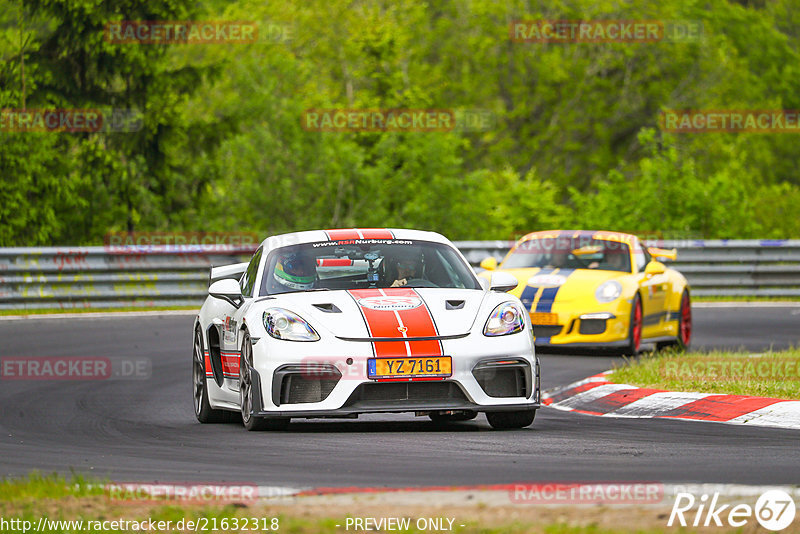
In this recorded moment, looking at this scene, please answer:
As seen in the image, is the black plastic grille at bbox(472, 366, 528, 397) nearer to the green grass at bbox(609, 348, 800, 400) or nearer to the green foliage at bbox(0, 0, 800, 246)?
the green grass at bbox(609, 348, 800, 400)

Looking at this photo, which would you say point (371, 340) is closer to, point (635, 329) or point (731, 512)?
point (731, 512)

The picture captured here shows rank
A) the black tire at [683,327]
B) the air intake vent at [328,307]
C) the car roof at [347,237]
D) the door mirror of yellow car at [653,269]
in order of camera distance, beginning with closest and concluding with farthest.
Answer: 1. the air intake vent at [328,307]
2. the car roof at [347,237]
3. the door mirror of yellow car at [653,269]
4. the black tire at [683,327]

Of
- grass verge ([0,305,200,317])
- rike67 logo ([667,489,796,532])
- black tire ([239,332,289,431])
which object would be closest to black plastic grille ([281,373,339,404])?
black tire ([239,332,289,431])

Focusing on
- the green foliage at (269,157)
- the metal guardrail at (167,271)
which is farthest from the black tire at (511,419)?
the green foliage at (269,157)

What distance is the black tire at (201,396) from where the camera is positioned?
10266 millimetres

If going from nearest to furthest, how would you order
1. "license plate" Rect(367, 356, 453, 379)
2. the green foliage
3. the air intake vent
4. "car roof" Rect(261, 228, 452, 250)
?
"license plate" Rect(367, 356, 453, 379)
the air intake vent
"car roof" Rect(261, 228, 452, 250)
the green foliage

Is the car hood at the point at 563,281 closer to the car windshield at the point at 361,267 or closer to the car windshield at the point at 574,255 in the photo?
the car windshield at the point at 574,255

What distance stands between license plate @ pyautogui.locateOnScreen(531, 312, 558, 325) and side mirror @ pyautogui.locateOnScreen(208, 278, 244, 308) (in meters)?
6.47

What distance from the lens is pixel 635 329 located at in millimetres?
15867

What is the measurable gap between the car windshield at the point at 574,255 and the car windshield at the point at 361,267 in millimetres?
6756

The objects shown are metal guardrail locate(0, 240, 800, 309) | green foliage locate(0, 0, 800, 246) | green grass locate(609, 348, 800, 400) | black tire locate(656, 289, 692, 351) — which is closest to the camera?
green grass locate(609, 348, 800, 400)

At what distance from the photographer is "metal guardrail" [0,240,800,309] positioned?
21078mm

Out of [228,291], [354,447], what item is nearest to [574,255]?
[228,291]

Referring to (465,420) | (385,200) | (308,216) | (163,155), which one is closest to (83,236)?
(163,155)
